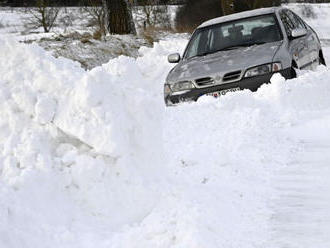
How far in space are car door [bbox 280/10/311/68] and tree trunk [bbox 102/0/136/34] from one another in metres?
9.75

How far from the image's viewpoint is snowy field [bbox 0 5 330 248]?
368 centimetres

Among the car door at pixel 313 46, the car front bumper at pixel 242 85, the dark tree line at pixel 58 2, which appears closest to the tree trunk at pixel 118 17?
the car door at pixel 313 46

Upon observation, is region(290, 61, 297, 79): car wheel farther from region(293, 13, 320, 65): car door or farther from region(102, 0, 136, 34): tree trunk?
region(102, 0, 136, 34): tree trunk

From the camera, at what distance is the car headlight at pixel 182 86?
311 inches

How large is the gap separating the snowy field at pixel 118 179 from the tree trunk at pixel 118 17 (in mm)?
13495

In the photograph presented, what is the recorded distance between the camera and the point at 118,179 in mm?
4152

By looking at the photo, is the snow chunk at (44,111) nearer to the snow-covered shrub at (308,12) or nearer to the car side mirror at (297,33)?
the car side mirror at (297,33)

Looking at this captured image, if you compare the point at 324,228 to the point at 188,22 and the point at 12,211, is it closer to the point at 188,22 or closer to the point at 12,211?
the point at 12,211

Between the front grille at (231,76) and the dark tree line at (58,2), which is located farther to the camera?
the dark tree line at (58,2)

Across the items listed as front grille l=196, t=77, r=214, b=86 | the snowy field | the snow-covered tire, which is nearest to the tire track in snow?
the snowy field

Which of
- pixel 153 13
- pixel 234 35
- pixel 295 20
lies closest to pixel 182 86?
pixel 234 35

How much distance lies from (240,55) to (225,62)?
0.25 metres

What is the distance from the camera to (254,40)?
27.8ft

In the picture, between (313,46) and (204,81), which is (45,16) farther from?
(204,81)
